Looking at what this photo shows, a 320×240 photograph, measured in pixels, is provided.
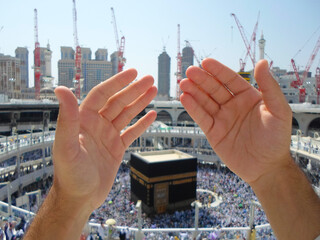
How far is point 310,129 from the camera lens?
27.9 m

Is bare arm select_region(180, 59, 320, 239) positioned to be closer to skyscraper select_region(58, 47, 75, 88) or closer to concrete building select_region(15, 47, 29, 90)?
skyscraper select_region(58, 47, 75, 88)

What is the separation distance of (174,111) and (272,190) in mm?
33994

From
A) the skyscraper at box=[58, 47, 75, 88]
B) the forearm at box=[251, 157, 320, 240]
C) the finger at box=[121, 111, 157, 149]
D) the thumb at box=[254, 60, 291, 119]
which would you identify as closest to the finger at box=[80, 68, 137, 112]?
the finger at box=[121, 111, 157, 149]

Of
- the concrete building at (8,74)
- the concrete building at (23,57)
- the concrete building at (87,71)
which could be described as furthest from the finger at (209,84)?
the concrete building at (23,57)

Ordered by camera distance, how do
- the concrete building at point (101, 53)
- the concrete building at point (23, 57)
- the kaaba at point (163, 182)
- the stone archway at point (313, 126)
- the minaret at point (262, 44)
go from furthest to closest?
the concrete building at point (23, 57) < the concrete building at point (101, 53) < the minaret at point (262, 44) < the stone archway at point (313, 126) < the kaaba at point (163, 182)

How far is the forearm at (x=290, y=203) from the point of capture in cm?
159

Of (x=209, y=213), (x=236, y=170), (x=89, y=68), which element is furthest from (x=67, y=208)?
(x=89, y=68)

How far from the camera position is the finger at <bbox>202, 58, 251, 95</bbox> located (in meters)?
1.96

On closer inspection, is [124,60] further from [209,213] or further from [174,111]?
[209,213]

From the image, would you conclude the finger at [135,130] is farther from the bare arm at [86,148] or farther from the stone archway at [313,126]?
the stone archway at [313,126]

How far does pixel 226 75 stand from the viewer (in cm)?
199

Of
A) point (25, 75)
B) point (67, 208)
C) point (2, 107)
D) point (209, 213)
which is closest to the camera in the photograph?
point (67, 208)

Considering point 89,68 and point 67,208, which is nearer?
point 67,208

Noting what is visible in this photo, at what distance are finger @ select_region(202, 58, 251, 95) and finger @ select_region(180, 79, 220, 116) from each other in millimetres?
173
